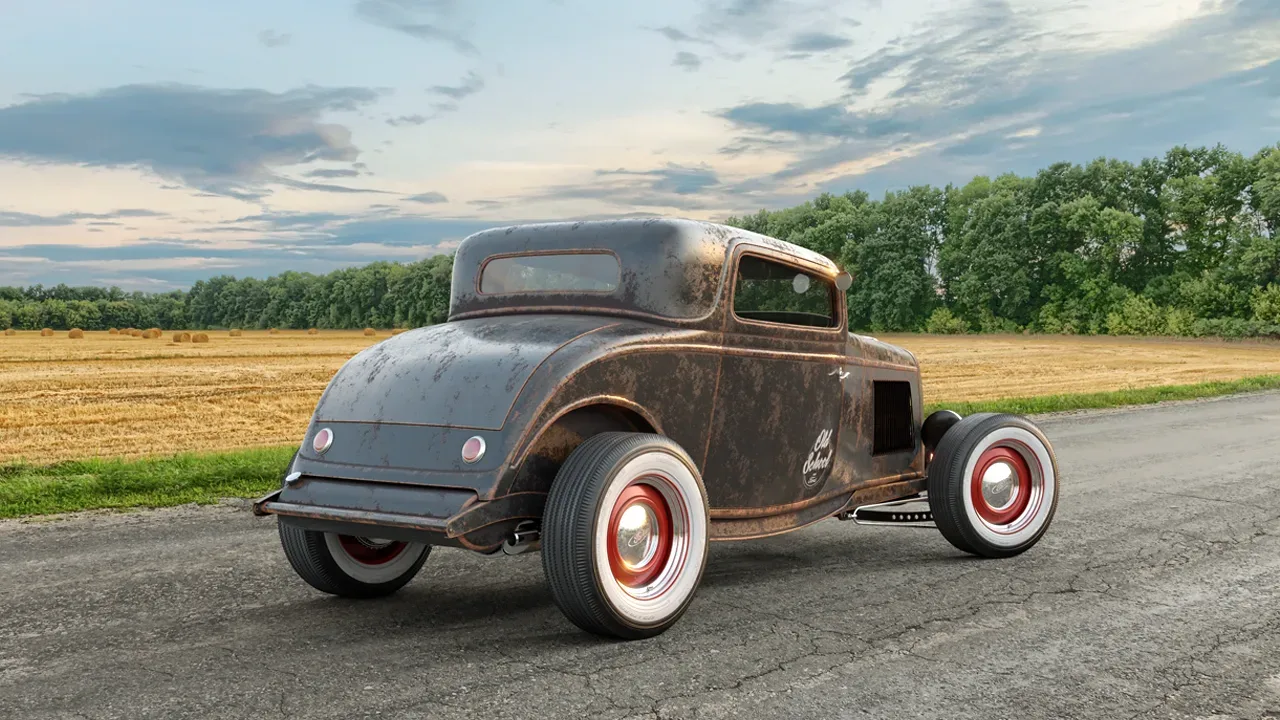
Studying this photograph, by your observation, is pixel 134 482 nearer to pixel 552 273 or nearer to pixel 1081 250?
pixel 552 273

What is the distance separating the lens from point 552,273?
5.16 meters

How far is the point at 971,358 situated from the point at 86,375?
1022 inches

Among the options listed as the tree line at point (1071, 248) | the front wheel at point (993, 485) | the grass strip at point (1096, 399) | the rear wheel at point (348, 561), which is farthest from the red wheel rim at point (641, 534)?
the tree line at point (1071, 248)

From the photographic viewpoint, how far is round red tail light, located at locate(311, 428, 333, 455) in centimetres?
456

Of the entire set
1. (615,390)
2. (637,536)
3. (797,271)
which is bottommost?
(637,536)

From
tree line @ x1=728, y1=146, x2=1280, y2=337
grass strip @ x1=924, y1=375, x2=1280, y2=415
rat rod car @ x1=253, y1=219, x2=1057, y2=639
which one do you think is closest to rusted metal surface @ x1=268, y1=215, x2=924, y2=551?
rat rod car @ x1=253, y1=219, x2=1057, y2=639

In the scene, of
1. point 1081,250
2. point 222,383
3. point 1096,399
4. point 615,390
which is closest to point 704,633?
point 615,390

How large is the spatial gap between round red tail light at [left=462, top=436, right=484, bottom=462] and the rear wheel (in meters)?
0.84

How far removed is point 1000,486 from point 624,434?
9.52ft

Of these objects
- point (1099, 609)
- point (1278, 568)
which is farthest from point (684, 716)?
point (1278, 568)

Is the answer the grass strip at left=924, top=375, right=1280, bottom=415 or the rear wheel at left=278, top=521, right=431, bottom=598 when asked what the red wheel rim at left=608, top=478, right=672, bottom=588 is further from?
the grass strip at left=924, top=375, right=1280, bottom=415

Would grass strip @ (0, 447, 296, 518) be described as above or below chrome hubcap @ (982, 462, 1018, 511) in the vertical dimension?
below

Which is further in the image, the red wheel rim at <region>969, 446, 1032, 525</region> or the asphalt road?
the red wheel rim at <region>969, 446, 1032, 525</region>

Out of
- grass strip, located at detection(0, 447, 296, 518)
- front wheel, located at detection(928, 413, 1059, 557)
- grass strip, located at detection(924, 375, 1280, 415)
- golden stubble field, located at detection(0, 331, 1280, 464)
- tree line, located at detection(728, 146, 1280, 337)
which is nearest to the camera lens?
front wheel, located at detection(928, 413, 1059, 557)
